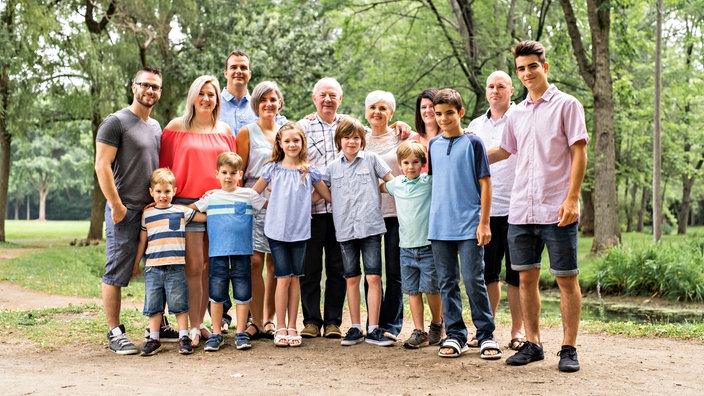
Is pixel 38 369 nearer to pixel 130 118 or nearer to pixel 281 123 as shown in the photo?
pixel 130 118

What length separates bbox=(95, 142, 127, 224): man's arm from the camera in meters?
5.74

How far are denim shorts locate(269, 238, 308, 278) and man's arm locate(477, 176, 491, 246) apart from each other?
1.56 metres

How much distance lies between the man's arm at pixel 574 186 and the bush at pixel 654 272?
738 cm

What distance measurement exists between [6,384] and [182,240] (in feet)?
5.60

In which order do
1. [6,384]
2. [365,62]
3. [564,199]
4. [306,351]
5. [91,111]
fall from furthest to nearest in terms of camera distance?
[365,62], [91,111], [306,351], [564,199], [6,384]

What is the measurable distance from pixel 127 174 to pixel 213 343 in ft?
5.06

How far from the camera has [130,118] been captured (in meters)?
5.93

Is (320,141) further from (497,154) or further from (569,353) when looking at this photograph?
(569,353)

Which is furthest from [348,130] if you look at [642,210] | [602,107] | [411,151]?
[642,210]

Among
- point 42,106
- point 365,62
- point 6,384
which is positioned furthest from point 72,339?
point 42,106

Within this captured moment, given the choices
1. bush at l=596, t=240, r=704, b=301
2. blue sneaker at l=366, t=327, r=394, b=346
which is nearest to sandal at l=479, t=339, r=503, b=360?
blue sneaker at l=366, t=327, r=394, b=346

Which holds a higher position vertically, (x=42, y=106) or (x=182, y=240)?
(x=42, y=106)

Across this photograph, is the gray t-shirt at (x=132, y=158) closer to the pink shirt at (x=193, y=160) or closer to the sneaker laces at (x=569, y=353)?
the pink shirt at (x=193, y=160)

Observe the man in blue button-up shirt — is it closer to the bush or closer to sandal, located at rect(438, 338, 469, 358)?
sandal, located at rect(438, 338, 469, 358)
